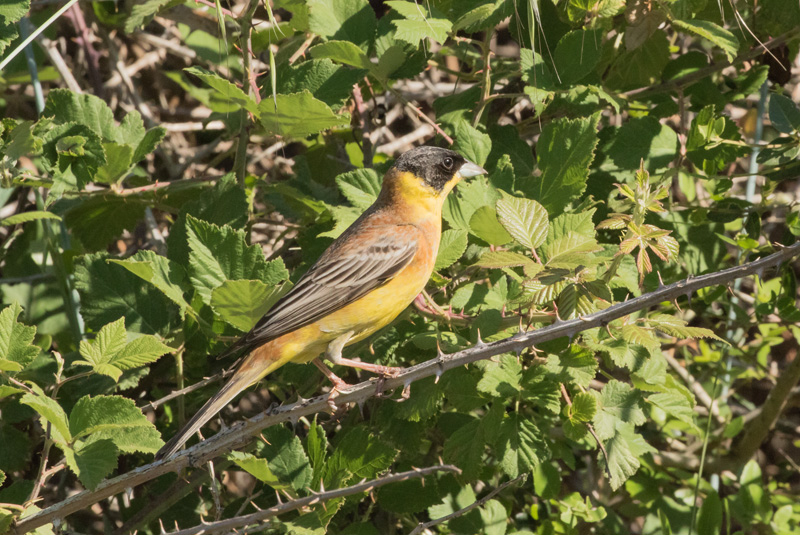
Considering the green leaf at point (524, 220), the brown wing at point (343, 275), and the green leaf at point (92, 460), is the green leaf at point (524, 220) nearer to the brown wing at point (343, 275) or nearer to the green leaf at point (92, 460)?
the brown wing at point (343, 275)

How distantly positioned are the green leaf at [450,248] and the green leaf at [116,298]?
1.32m

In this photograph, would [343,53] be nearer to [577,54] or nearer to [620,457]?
[577,54]

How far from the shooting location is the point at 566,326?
2719 millimetres

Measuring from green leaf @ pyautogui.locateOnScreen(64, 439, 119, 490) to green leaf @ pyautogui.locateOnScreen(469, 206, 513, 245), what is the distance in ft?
5.43

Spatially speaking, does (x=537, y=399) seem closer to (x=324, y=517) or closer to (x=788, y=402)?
(x=324, y=517)

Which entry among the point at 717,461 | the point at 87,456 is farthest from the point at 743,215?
the point at 87,456

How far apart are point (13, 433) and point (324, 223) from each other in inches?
71.9

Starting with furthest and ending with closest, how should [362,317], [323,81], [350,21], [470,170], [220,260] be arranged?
[350,21] < [470,170] < [323,81] < [362,317] < [220,260]

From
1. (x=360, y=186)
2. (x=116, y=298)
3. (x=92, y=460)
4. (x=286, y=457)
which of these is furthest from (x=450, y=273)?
(x=92, y=460)

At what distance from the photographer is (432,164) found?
4453 millimetres

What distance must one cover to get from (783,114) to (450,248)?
1696 mm

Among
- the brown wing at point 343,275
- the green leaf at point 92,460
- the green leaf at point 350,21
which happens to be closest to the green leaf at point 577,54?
the green leaf at point 350,21

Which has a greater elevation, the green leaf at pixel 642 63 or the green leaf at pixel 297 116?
the green leaf at pixel 297 116

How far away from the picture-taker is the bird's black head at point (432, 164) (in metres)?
4.39
